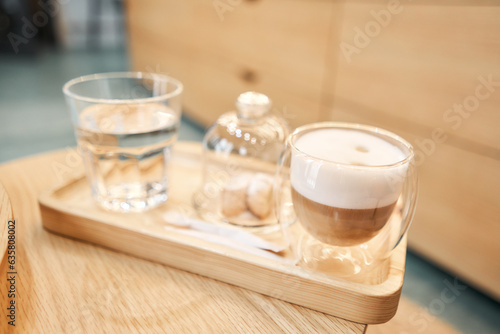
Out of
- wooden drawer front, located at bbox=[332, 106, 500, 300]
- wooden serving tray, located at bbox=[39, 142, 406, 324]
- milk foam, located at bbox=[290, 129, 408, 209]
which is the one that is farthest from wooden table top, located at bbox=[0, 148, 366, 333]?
wooden drawer front, located at bbox=[332, 106, 500, 300]

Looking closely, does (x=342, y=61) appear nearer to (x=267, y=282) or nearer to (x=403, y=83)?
(x=403, y=83)

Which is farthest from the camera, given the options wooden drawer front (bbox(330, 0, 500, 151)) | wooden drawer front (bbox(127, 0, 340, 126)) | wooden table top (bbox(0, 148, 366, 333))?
wooden drawer front (bbox(127, 0, 340, 126))

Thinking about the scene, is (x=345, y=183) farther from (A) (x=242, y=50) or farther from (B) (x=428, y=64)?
(A) (x=242, y=50)

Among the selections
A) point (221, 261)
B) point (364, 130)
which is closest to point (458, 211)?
point (364, 130)

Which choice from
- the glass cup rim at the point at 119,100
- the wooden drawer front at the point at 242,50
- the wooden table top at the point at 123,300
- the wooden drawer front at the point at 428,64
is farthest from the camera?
the wooden drawer front at the point at 242,50

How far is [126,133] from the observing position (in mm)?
459

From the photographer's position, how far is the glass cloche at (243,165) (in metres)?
0.45

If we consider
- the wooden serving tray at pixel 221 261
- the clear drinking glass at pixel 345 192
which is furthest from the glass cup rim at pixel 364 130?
the wooden serving tray at pixel 221 261

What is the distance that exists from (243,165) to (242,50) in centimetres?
76

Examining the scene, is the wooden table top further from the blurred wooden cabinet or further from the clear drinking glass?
the blurred wooden cabinet

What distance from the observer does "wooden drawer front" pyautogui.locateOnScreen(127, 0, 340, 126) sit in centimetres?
97

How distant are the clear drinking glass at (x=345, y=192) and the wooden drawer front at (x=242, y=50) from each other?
60 cm

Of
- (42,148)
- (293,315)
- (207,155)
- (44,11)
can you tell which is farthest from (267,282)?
(44,11)

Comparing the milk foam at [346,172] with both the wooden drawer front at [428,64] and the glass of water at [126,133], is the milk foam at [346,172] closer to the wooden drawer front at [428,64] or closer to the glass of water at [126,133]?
the glass of water at [126,133]
